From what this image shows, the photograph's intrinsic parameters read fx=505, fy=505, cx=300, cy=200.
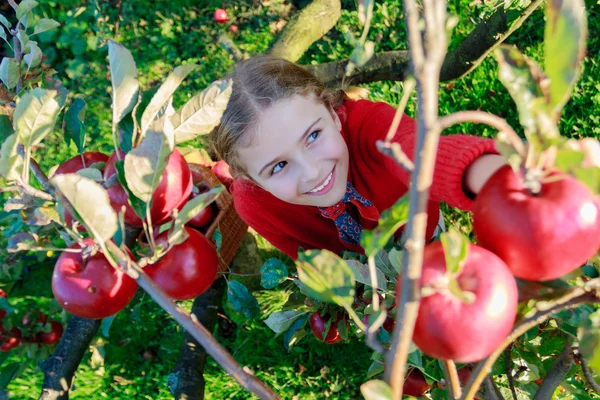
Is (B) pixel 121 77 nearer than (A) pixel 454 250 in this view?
No

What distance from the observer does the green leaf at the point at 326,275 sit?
456 mm

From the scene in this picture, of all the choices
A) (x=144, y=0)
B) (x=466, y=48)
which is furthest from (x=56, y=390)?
(x=144, y=0)

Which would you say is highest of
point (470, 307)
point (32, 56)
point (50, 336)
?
point (470, 307)

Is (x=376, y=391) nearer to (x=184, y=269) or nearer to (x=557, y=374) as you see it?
→ (x=557, y=374)

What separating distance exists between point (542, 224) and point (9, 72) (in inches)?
35.1

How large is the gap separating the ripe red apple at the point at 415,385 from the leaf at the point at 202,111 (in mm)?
733

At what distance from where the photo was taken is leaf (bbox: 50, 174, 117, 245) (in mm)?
527

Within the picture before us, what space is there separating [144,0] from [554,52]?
9.26ft

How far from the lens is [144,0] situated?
9.04 ft

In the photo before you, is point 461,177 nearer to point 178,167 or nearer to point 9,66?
point 178,167

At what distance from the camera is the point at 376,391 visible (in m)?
0.42

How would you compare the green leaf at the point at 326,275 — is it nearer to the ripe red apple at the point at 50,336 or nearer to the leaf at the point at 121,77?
the leaf at the point at 121,77

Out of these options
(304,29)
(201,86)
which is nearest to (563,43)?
(304,29)

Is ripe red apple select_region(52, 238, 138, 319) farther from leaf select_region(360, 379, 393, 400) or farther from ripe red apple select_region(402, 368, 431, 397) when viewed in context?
ripe red apple select_region(402, 368, 431, 397)
